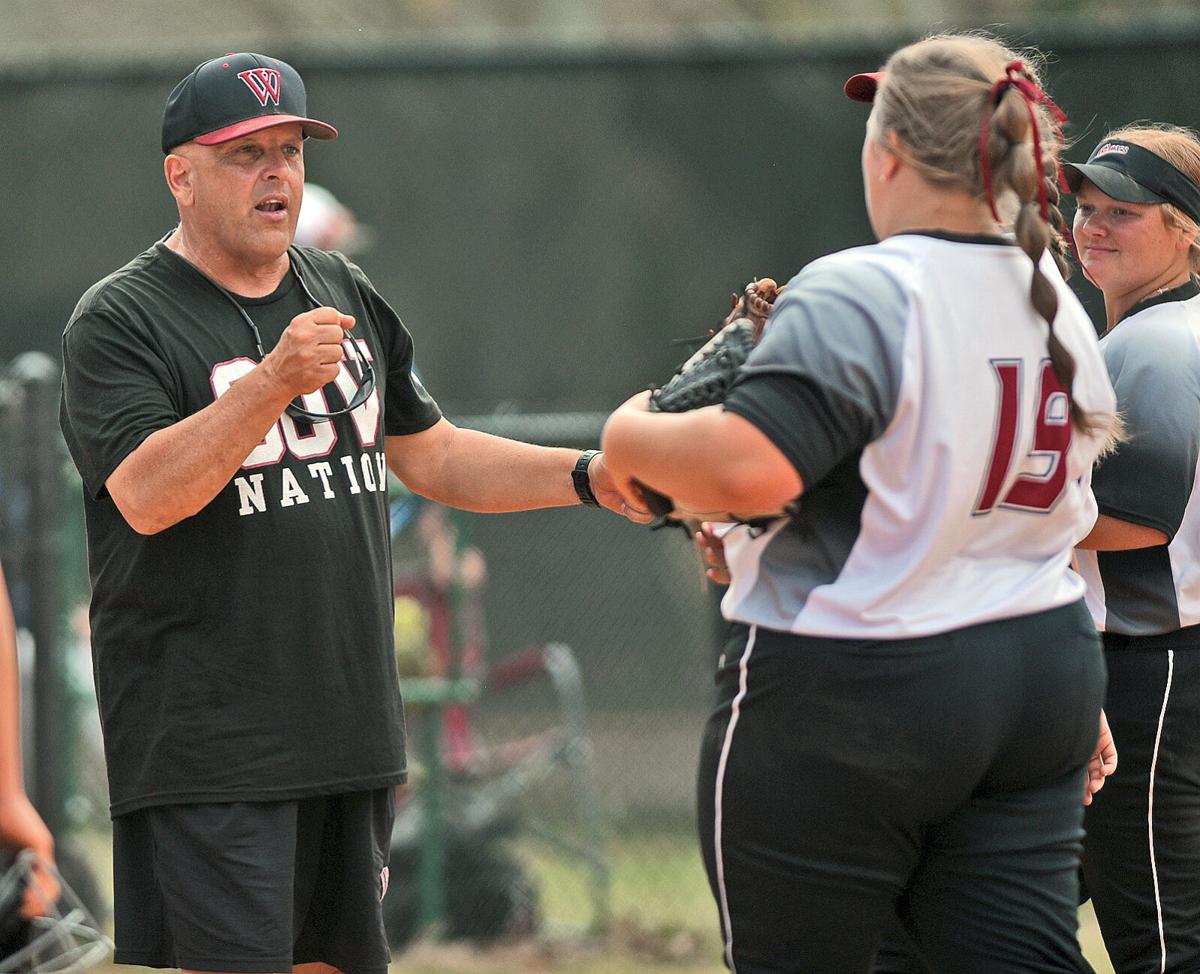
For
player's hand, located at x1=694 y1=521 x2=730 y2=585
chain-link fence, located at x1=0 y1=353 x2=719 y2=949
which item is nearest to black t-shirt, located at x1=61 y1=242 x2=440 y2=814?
player's hand, located at x1=694 y1=521 x2=730 y2=585

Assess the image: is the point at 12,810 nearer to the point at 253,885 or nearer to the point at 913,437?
the point at 253,885

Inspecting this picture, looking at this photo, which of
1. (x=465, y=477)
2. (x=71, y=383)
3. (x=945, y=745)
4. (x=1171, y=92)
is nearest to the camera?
(x=945, y=745)

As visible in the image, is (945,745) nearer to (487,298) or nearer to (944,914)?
(944,914)

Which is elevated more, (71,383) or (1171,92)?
(1171,92)

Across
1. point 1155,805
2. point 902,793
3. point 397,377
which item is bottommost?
point 1155,805

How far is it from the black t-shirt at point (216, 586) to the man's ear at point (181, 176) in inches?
5.2

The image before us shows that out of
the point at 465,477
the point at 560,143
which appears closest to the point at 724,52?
the point at 560,143

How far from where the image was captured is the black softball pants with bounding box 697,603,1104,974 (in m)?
2.45

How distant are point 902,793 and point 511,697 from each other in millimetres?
4818

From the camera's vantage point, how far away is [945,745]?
244cm

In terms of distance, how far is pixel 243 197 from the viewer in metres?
3.23

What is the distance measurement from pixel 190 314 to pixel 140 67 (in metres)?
5.36

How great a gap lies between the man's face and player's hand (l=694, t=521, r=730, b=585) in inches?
40.9

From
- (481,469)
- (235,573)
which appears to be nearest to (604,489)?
(481,469)
